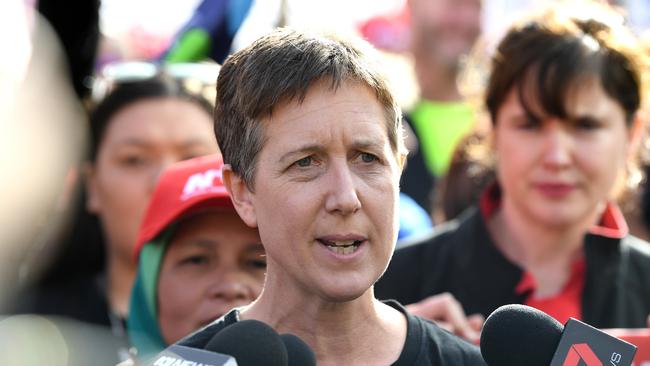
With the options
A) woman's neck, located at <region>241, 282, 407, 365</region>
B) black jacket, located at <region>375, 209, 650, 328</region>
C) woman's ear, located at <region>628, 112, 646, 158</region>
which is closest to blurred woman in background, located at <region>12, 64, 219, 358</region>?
black jacket, located at <region>375, 209, 650, 328</region>

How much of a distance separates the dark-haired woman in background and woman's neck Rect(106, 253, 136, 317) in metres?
1.30

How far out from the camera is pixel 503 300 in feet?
15.9

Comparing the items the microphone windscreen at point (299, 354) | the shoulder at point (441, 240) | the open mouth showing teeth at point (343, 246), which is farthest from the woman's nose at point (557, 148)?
the microphone windscreen at point (299, 354)

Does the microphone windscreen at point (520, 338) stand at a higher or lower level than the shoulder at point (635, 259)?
higher

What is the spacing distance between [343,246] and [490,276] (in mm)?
1848

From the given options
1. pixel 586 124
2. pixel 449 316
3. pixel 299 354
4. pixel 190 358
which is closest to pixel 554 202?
pixel 586 124

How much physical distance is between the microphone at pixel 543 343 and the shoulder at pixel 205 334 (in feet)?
2.03

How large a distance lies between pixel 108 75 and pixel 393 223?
317 centimetres

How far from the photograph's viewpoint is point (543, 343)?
2.88 meters

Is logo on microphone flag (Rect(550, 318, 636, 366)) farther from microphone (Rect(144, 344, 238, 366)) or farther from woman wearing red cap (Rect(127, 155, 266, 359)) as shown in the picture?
woman wearing red cap (Rect(127, 155, 266, 359))

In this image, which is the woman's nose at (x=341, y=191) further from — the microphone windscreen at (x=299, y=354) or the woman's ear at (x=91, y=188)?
the woman's ear at (x=91, y=188)

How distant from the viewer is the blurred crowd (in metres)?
4.35

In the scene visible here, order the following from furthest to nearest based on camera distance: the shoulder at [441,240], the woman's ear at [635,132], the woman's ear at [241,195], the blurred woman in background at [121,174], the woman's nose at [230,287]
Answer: the blurred woman in background at [121,174] < the woman's ear at [635,132] < the shoulder at [441,240] < the woman's nose at [230,287] < the woman's ear at [241,195]

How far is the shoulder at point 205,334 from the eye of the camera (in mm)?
3098
